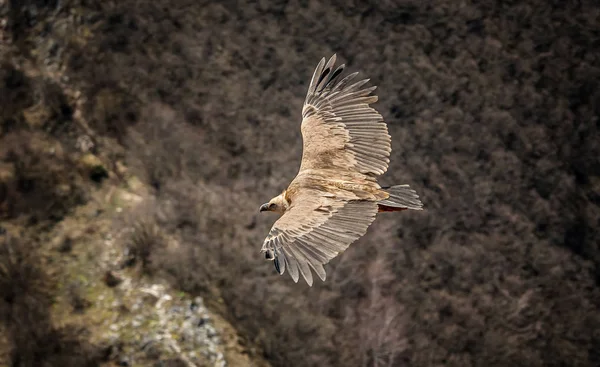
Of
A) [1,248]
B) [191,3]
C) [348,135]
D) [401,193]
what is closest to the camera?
[401,193]

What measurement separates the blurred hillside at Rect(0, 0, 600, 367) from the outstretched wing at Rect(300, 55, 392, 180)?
142 inches

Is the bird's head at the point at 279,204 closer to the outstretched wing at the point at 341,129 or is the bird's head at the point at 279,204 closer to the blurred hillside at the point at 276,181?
the outstretched wing at the point at 341,129

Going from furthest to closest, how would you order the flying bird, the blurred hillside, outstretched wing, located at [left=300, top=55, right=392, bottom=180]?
the blurred hillside
outstretched wing, located at [left=300, top=55, right=392, bottom=180]
the flying bird

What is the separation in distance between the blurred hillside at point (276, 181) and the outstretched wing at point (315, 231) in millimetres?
4093

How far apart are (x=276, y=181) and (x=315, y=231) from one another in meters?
4.89

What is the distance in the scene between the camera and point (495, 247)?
33.1 ft

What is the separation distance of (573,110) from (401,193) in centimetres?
526

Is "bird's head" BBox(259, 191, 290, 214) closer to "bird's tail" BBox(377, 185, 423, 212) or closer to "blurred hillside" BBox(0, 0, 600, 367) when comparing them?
"bird's tail" BBox(377, 185, 423, 212)

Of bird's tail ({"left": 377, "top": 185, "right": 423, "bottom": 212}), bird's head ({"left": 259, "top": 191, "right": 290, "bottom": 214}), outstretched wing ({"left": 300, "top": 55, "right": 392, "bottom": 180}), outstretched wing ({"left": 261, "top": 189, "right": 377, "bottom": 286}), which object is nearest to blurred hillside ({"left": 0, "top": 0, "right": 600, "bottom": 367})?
bird's head ({"left": 259, "top": 191, "right": 290, "bottom": 214})

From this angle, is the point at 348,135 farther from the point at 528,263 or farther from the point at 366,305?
the point at 528,263

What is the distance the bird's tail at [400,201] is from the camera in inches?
235

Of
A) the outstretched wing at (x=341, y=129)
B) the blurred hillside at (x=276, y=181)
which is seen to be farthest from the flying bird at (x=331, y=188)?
the blurred hillside at (x=276, y=181)

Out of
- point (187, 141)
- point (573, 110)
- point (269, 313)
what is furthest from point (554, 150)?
point (187, 141)

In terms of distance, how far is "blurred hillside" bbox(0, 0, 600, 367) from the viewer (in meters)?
9.60
